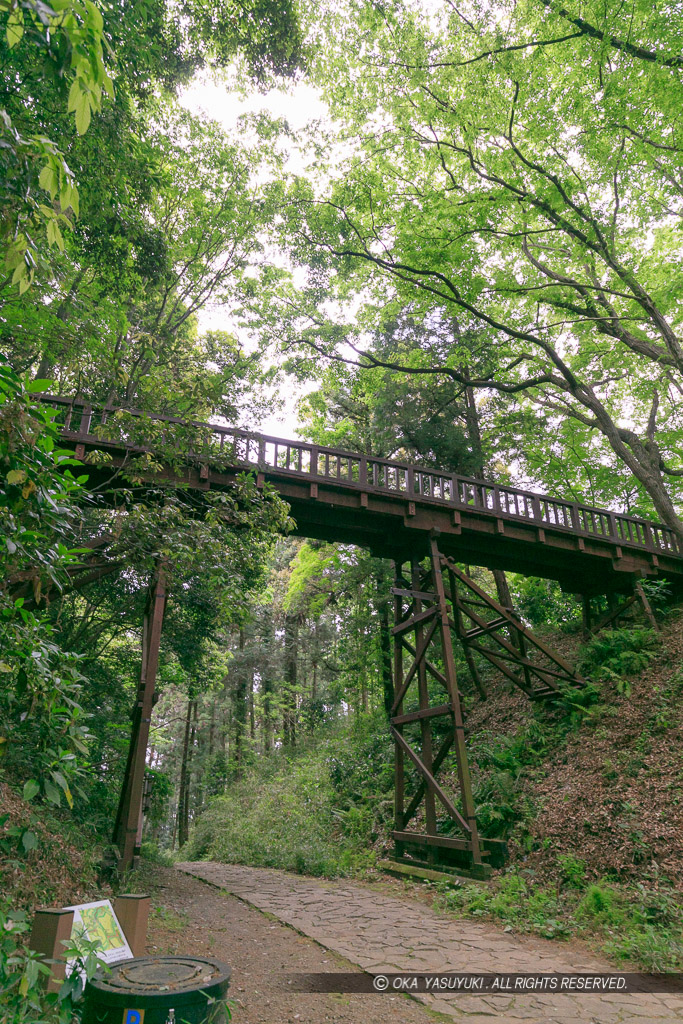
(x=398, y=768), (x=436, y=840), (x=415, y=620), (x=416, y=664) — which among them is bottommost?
(x=436, y=840)

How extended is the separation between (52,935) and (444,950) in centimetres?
494

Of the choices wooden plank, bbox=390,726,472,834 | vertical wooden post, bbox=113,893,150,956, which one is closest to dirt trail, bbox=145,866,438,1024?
vertical wooden post, bbox=113,893,150,956

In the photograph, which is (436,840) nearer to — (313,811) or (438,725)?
(438,725)

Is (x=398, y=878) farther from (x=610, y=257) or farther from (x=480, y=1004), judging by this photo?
(x=610, y=257)

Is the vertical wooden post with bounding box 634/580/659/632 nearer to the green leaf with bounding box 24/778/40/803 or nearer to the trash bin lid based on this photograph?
the trash bin lid

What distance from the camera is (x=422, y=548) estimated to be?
12617 mm

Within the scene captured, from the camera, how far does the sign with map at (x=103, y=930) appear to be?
3.11 m

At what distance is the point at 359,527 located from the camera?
12.3 meters

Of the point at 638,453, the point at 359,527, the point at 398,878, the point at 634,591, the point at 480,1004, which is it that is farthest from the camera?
the point at 638,453

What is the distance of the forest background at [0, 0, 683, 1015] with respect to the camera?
6.97 metres

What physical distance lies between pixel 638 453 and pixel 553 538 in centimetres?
464

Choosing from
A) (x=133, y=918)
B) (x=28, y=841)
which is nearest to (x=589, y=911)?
(x=133, y=918)

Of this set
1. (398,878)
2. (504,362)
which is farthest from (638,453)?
(398,878)

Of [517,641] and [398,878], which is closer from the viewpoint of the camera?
[398,878]
